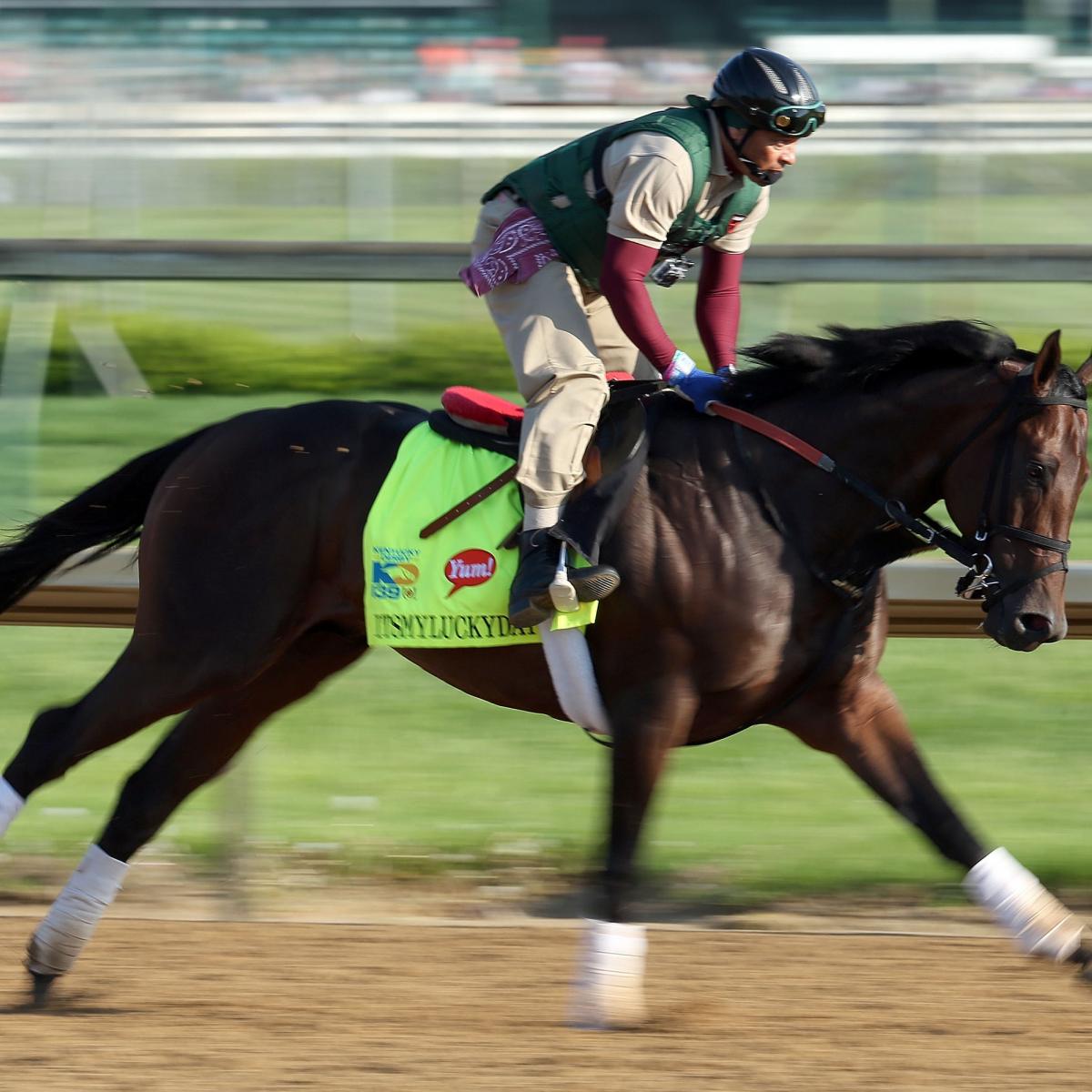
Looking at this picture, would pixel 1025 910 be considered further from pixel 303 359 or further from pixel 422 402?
pixel 303 359

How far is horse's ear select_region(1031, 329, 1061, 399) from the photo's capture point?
3836mm

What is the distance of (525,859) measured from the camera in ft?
17.7

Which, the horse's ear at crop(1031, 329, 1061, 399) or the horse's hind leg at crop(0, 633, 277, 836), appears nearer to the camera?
the horse's ear at crop(1031, 329, 1061, 399)

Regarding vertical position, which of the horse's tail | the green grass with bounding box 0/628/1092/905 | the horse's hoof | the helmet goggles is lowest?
the green grass with bounding box 0/628/1092/905

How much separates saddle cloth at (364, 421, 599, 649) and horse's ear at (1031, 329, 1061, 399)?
121 cm

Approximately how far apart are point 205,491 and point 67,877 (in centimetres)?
154

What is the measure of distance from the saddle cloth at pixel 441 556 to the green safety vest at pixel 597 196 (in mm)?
541

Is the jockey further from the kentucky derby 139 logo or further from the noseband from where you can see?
the noseband

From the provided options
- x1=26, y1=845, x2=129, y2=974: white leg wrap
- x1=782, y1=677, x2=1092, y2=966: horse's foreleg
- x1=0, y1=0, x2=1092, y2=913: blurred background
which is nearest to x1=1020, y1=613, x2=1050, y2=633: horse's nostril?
x1=782, y1=677, x2=1092, y2=966: horse's foreleg

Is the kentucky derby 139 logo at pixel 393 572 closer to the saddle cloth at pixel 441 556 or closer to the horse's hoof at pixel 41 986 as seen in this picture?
the saddle cloth at pixel 441 556

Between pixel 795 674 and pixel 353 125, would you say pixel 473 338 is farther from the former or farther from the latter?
pixel 353 125

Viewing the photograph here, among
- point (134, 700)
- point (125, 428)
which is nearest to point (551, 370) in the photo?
point (134, 700)

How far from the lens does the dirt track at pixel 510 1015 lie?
391 centimetres

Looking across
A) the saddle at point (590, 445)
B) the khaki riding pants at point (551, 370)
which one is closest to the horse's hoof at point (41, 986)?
the saddle at point (590, 445)
